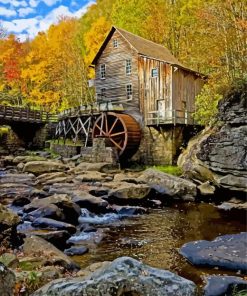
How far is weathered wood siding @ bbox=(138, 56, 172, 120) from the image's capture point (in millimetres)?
21656

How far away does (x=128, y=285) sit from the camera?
2846mm

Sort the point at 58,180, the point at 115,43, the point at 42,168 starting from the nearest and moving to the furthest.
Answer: the point at 58,180 → the point at 42,168 → the point at 115,43

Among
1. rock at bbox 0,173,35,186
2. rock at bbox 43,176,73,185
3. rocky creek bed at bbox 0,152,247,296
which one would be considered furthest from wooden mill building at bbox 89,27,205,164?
rock at bbox 0,173,35,186

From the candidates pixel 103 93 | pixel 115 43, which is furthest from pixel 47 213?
pixel 115 43

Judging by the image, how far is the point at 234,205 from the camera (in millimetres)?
12062

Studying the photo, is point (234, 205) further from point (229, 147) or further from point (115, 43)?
point (115, 43)

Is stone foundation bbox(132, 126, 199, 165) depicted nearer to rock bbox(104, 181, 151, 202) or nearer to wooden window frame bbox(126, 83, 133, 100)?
wooden window frame bbox(126, 83, 133, 100)

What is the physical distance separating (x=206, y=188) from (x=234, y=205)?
178cm

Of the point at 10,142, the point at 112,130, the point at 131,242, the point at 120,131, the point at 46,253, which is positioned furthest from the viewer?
the point at 10,142

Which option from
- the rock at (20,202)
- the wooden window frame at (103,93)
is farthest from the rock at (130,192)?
the wooden window frame at (103,93)

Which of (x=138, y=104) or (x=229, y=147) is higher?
(x=138, y=104)

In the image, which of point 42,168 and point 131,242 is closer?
point 131,242

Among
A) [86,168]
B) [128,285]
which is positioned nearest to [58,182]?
[86,168]

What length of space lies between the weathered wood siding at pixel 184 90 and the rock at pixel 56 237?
548 inches
